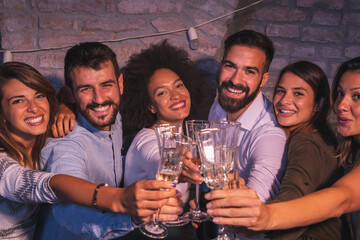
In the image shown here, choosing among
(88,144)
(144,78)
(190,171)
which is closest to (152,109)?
(144,78)

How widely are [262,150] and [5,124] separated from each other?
5.52ft

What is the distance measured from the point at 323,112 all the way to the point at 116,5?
94.0 inches

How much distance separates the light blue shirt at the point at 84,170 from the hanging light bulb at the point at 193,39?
4.43 feet

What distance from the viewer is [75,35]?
3561 millimetres

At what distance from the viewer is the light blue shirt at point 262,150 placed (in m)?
1.93

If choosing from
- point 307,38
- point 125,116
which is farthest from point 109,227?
point 307,38

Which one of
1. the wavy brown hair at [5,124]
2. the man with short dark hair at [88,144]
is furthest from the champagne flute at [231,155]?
the wavy brown hair at [5,124]

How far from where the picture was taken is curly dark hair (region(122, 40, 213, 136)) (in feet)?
9.72

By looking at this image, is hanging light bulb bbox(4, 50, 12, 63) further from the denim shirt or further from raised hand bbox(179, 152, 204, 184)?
raised hand bbox(179, 152, 204, 184)

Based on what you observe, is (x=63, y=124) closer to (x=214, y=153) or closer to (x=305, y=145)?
(x=214, y=153)

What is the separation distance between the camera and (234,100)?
2.55 m

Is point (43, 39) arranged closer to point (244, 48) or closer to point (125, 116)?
point (125, 116)

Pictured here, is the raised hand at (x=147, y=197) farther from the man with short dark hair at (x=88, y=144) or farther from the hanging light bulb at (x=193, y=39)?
the hanging light bulb at (x=193, y=39)

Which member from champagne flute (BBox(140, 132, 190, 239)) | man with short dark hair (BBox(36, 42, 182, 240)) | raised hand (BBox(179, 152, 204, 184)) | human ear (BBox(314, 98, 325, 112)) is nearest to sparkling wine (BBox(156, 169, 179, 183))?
champagne flute (BBox(140, 132, 190, 239))
